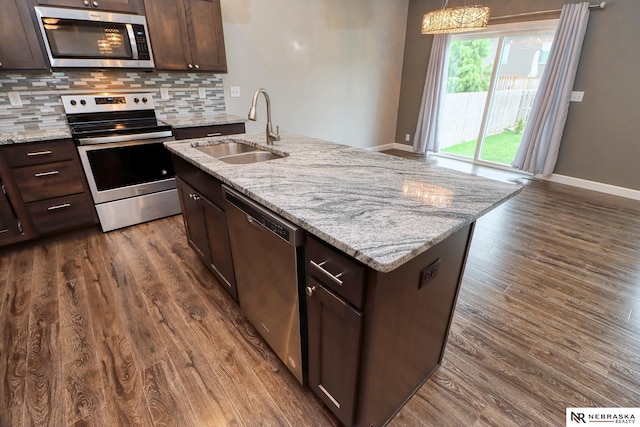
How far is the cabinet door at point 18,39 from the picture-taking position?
2.11 meters

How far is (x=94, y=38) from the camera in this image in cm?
243

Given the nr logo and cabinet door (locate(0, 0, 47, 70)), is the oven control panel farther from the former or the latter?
the nr logo

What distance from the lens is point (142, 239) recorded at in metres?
2.65

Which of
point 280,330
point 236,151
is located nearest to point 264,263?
point 280,330

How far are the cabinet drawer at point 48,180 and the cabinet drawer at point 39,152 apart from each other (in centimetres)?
4

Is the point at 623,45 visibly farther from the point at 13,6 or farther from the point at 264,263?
the point at 13,6

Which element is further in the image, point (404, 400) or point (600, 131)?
point (600, 131)

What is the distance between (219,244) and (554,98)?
438 cm

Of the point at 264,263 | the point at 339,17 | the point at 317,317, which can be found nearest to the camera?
the point at 317,317

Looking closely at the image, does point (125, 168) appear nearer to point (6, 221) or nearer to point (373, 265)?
point (6, 221)

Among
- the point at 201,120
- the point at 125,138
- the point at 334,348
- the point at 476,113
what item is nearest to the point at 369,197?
the point at 334,348

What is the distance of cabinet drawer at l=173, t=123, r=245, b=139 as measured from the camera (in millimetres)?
2863

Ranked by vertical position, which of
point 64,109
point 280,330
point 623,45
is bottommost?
point 280,330

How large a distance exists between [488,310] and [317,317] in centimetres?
135
